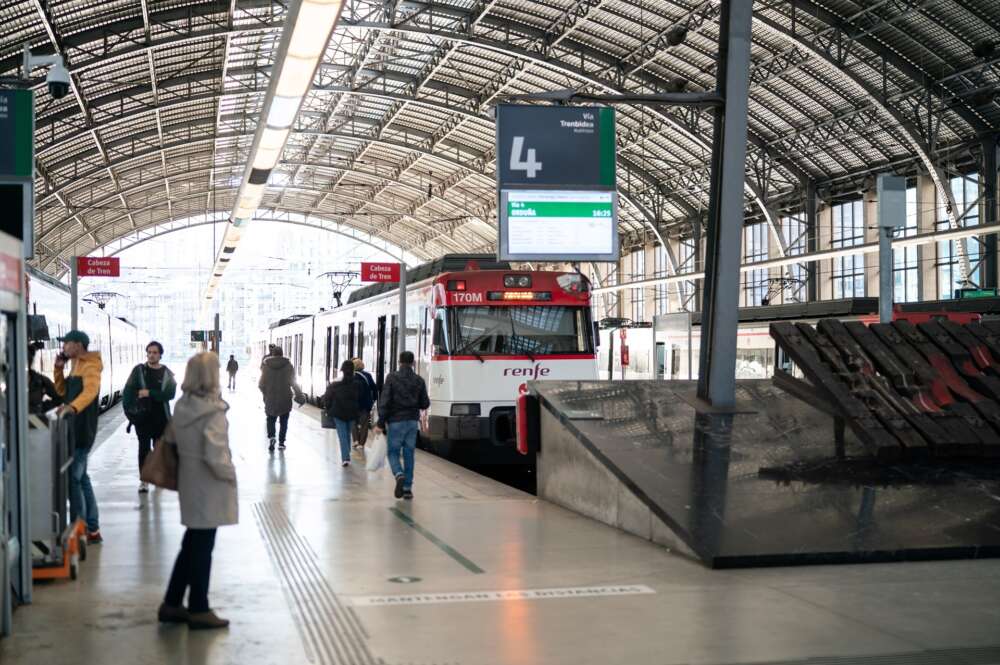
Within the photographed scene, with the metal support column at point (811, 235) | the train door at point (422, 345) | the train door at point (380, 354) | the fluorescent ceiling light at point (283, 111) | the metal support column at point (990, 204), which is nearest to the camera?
the fluorescent ceiling light at point (283, 111)

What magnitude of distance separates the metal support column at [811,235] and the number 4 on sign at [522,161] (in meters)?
27.0

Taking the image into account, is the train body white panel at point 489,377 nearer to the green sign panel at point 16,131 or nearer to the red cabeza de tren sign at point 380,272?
the green sign panel at point 16,131

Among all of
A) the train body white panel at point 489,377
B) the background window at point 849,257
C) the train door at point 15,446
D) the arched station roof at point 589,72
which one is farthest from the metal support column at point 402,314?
the background window at point 849,257

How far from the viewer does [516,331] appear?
58.1 ft

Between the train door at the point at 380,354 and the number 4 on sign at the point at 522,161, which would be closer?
the number 4 on sign at the point at 522,161

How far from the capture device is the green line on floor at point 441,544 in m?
8.33

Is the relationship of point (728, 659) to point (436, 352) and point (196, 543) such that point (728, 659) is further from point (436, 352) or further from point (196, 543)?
point (436, 352)

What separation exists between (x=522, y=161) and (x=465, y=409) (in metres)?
4.05

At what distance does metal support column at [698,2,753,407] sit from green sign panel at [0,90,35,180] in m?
7.32

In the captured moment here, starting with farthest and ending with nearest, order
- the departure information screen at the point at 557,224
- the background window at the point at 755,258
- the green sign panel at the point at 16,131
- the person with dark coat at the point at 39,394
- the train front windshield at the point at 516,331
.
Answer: the background window at the point at 755,258
the train front windshield at the point at 516,331
the departure information screen at the point at 557,224
the green sign panel at the point at 16,131
the person with dark coat at the point at 39,394

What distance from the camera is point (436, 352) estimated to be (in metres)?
17.8

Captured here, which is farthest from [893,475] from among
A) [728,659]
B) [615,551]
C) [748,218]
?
[748,218]

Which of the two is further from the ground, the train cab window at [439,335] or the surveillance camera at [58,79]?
the surveillance camera at [58,79]

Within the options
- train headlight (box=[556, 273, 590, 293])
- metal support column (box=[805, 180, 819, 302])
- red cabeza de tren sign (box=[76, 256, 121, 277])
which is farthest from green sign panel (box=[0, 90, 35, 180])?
metal support column (box=[805, 180, 819, 302])
